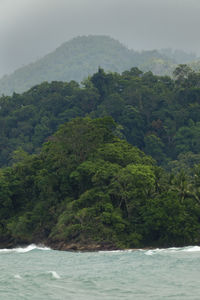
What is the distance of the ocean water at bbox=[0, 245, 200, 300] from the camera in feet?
85.2

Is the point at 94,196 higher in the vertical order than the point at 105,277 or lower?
higher

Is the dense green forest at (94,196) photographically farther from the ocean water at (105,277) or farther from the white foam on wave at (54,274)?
the white foam on wave at (54,274)

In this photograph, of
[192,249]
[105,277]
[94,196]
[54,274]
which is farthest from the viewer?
[94,196]

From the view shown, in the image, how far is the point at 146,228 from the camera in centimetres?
5241

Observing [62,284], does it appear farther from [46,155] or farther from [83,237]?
[46,155]

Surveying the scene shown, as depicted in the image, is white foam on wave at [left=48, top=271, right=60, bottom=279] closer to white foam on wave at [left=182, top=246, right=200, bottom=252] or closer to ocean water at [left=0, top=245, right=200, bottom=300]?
ocean water at [left=0, top=245, right=200, bottom=300]

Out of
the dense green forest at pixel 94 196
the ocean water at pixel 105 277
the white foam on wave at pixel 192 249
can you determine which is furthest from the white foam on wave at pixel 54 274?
the dense green forest at pixel 94 196

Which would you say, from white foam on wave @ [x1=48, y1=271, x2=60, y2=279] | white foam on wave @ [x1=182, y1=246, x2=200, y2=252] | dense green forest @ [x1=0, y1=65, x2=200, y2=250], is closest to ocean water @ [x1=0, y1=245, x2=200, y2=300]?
white foam on wave @ [x1=48, y1=271, x2=60, y2=279]

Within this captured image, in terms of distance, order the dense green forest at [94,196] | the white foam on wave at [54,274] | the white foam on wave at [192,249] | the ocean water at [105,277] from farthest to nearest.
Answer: the dense green forest at [94,196], the white foam on wave at [192,249], the white foam on wave at [54,274], the ocean water at [105,277]

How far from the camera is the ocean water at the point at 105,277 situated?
2597cm

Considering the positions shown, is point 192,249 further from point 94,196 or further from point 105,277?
point 105,277

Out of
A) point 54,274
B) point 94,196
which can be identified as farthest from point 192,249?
point 54,274

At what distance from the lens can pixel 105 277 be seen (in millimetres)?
31219

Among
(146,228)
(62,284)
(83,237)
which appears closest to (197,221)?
(146,228)
